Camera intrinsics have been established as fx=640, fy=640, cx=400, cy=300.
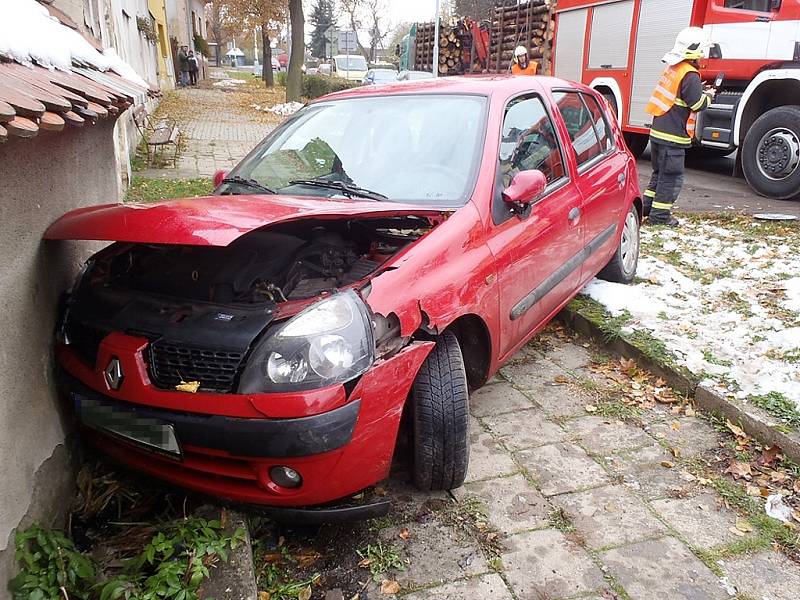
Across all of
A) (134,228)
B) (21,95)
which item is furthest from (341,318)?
(21,95)

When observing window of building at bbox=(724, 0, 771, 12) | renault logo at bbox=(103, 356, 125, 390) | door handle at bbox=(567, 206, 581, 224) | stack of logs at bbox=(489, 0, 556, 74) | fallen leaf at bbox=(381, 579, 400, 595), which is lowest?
fallen leaf at bbox=(381, 579, 400, 595)

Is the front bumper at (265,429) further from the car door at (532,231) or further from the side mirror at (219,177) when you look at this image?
the side mirror at (219,177)

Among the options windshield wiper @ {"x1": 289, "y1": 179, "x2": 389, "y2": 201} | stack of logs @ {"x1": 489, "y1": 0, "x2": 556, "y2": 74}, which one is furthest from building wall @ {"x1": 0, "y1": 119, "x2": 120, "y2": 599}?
stack of logs @ {"x1": 489, "y1": 0, "x2": 556, "y2": 74}

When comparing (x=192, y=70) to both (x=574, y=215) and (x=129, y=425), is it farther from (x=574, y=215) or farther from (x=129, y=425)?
(x=129, y=425)

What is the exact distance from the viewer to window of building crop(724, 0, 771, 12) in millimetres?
8125

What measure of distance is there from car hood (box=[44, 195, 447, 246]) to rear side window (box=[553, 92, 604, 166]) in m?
1.79

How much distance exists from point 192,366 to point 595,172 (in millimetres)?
2954

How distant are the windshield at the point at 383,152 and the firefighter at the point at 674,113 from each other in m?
4.06

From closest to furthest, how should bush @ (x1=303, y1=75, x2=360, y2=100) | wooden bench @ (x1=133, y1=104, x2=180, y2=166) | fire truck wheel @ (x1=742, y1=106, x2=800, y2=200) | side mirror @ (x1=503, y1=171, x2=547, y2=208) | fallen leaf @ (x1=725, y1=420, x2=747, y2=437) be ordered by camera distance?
side mirror @ (x1=503, y1=171, x2=547, y2=208), fallen leaf @ (x1=725, y1=420, x2=747, y2=437), fire truck wheel @ (x1=742, y1=106, x2=800, y2=200), wooden bench @ (x1=133, y1=104, x2=180, y2=166), bush @ (x1=303, y1=75, x2=360, y2=100)

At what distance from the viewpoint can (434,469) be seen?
2.62m

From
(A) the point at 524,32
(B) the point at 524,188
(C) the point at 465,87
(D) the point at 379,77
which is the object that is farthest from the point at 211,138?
(B) the point at 524,188

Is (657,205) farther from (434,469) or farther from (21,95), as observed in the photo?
(21,95)

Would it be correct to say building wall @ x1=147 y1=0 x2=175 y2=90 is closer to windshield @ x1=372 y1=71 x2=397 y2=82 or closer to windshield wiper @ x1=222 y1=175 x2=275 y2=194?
windshield @ x1=372 y1=71 x2=397 y2=82

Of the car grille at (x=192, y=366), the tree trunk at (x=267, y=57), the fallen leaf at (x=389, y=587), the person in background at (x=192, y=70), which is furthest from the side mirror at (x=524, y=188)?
the person in background at (x=192, y=70)
